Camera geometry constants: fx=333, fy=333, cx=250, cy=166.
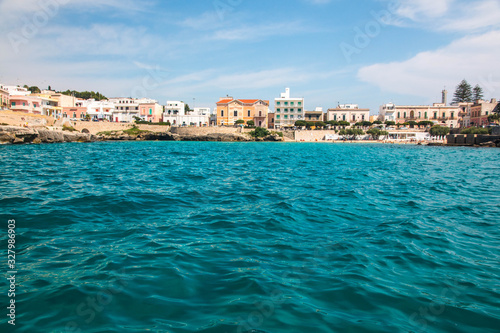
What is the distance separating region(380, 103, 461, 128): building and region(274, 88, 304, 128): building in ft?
89.6

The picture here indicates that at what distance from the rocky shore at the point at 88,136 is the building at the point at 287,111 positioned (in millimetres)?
13282

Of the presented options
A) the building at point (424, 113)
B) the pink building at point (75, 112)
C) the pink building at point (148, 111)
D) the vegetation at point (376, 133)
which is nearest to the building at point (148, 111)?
the pink building at point (148, 111)

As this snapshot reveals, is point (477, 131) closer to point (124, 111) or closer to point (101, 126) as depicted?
point (101, 126)

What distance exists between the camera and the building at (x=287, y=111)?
308 ft

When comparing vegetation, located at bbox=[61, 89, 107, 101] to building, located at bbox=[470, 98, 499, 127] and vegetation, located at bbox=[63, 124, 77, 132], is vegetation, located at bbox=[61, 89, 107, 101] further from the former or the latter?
building, located at bbox=[470, 98, 499, 127]

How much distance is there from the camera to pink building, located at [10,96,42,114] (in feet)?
217

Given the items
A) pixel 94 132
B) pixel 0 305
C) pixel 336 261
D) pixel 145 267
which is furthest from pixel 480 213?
pixel 94 132

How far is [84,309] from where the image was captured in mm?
4164

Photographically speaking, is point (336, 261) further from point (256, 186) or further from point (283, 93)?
point (283, 93)

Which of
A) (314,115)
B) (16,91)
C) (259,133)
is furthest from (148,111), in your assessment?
(314,115)

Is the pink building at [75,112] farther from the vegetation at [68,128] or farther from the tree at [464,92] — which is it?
the tree at [464,92]

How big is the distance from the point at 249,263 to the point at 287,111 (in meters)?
90.9

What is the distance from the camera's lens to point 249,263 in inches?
222

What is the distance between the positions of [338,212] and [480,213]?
4211 mm
